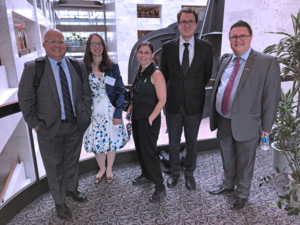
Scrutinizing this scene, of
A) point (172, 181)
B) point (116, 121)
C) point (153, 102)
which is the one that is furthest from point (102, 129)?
point (172, 181)

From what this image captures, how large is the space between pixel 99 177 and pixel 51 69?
4.97 ft

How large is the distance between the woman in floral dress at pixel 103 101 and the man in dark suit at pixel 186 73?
0.56 m

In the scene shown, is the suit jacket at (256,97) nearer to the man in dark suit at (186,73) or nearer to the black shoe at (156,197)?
the man in dark suit at (186,73)

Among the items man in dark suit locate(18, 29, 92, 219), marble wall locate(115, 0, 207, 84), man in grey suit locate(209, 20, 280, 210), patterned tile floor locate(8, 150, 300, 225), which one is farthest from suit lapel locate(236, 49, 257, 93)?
marble wall locate(115, 0, 207, 84)

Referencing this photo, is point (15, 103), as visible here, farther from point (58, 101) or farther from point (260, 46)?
point (260, 46)

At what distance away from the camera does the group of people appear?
1887 mm

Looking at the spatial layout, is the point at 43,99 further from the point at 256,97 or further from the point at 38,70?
the point at 256,97

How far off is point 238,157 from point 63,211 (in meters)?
1.85

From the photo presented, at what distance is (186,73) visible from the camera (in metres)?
2.29

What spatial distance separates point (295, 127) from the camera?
93.1 inches

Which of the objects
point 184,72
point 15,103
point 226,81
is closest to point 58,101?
point 15,103

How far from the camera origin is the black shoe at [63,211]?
213 centimetres

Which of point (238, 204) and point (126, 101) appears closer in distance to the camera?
point (238, 204)

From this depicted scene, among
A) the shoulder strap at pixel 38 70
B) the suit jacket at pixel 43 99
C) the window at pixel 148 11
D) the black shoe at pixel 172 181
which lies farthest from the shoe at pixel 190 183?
the window at pixel 148 11
